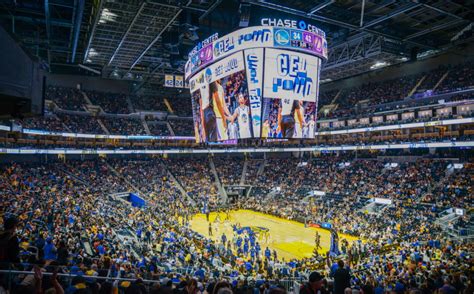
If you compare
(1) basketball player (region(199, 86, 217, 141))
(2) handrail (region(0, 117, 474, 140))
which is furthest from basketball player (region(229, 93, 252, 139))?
(2) handrail (region(0, 117, 474, 140))

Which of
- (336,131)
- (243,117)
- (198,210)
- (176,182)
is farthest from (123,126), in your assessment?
(243,117)

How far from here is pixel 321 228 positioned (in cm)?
3203

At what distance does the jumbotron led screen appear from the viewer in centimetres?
2089

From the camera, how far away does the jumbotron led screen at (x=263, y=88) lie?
2089 centimetres

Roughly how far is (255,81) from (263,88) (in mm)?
687

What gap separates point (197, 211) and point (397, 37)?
2828cm

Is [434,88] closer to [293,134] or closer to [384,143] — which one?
[384,143]

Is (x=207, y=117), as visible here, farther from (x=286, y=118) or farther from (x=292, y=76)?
(x=292, y=76)

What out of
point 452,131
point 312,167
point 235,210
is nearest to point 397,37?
point 452,131

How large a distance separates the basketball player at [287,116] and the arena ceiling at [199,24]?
678 centimetres

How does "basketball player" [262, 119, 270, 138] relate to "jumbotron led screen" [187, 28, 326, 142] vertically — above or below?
below

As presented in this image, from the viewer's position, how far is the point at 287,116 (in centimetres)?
2141

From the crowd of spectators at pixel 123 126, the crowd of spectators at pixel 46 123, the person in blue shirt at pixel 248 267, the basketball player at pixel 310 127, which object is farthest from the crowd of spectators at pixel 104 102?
the person in blue shirt at pixel 248 267

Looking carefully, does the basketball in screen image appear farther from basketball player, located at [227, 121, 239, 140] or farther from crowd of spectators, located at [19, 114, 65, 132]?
crowd of spectators, located at [19, 114, 65, 132]
